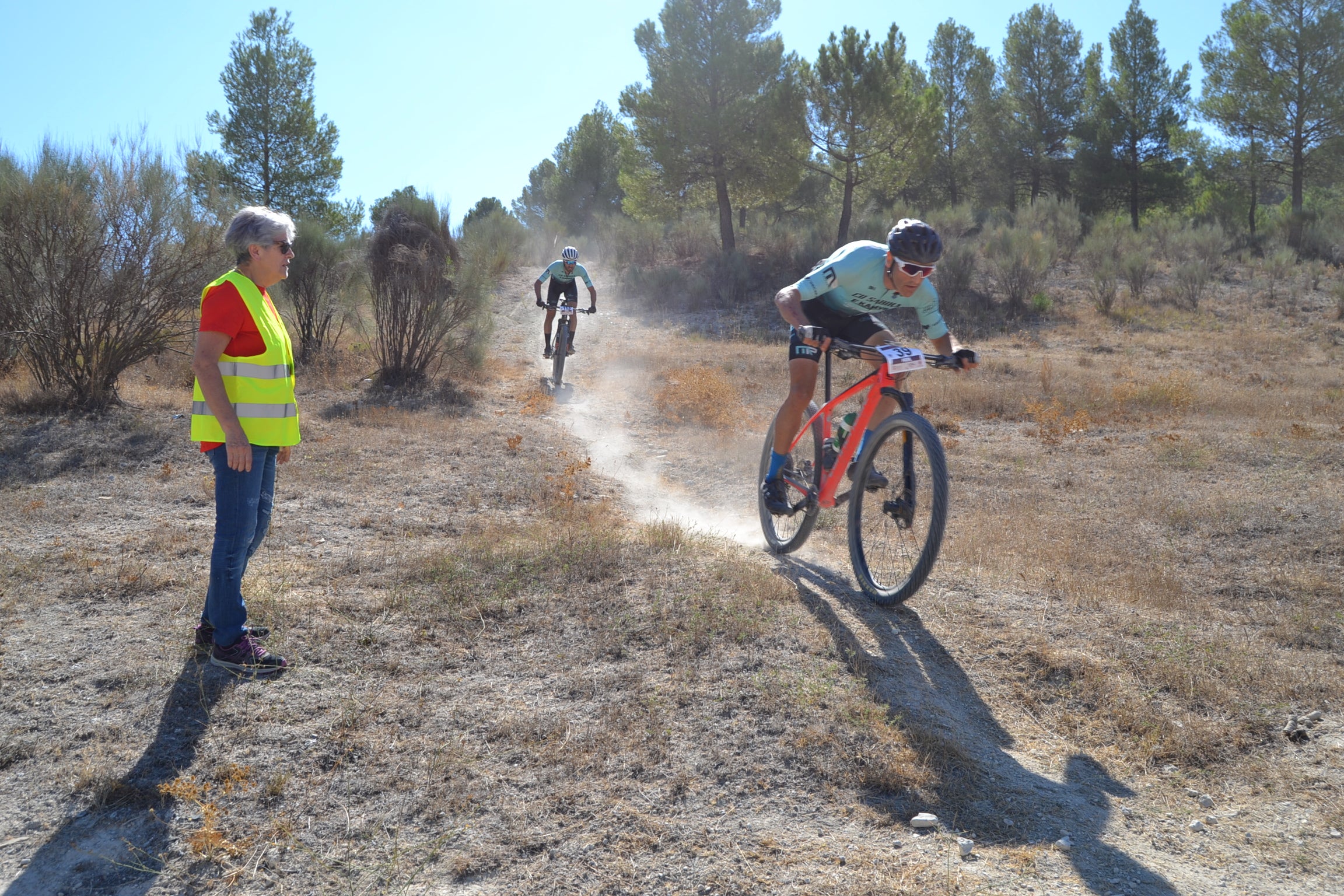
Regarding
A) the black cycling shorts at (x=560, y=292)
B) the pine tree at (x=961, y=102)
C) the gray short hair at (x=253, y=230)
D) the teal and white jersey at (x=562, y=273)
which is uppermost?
the pine tree at (x=961, y=102)

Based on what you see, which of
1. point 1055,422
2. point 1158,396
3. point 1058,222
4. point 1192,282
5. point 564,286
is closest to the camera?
point 1055,422

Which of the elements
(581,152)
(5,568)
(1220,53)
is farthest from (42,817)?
(581,152)

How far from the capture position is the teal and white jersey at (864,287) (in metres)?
4.70

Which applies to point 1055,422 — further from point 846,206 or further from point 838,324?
point 846,206

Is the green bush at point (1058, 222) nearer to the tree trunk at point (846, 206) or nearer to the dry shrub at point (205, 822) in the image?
the tree trunk at point (846, 206)

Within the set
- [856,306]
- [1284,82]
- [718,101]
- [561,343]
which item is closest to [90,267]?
[561,343]

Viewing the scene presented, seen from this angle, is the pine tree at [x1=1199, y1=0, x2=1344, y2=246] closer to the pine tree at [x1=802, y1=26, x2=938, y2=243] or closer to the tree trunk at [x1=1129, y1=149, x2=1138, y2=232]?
→ the tree trunk at [x1=1129, y1=149, x2=1138, y2=232]

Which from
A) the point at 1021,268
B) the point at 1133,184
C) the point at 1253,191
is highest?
the point at 1133,184

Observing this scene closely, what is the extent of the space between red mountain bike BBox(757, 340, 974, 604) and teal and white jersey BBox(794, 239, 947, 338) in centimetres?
41

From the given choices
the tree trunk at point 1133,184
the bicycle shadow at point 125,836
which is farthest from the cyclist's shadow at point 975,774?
the tree trunk at point 1133,184

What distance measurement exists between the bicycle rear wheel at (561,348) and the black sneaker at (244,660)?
9.50 metres

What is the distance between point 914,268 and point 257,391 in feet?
10.1

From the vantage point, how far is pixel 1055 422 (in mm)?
10180

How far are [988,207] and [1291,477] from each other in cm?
3369
